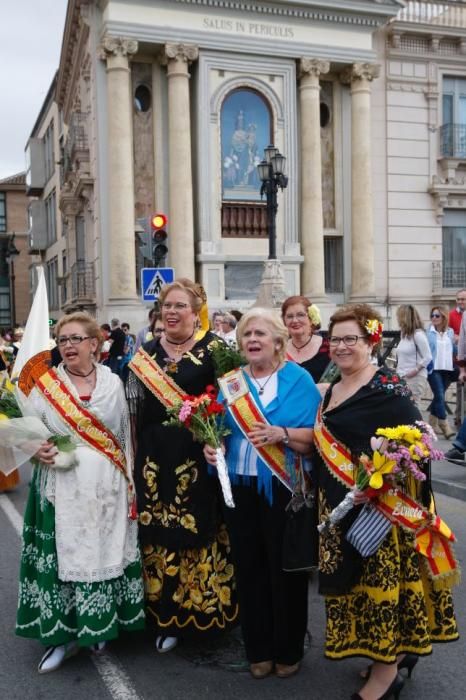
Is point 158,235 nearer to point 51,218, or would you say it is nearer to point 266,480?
point 266,480

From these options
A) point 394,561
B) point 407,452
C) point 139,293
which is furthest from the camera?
point 139,293

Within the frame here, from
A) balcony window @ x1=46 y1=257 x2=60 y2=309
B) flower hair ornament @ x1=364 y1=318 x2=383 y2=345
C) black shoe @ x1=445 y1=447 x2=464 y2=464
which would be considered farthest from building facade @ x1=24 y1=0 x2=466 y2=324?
flower hair ornament @ x1=364 y1=318 x2=383 y2=345

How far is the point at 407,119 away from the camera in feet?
79.0

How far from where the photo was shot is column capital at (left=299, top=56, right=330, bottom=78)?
71.8 feet

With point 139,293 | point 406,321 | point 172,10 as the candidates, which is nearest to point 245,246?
point 139,293

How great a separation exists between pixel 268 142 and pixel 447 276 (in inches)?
315

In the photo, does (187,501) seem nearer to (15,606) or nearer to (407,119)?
(15,606)

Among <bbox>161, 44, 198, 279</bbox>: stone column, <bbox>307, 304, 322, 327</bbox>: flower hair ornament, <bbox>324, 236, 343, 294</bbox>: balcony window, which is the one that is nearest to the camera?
<bbox>307, 304, 322, 327</bbox>: flower hair ornament

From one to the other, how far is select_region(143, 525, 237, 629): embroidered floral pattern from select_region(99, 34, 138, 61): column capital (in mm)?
18644

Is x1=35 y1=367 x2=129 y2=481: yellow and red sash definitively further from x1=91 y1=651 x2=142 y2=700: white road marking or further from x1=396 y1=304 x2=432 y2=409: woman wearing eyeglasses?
x1=396 y1=304 x2=432 y2=409: woman wearing eyeglasses

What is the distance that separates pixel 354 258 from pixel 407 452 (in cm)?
2081

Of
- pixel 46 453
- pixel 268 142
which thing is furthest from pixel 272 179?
pixel 46 453

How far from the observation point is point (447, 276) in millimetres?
25000

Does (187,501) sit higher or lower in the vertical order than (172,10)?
lower
